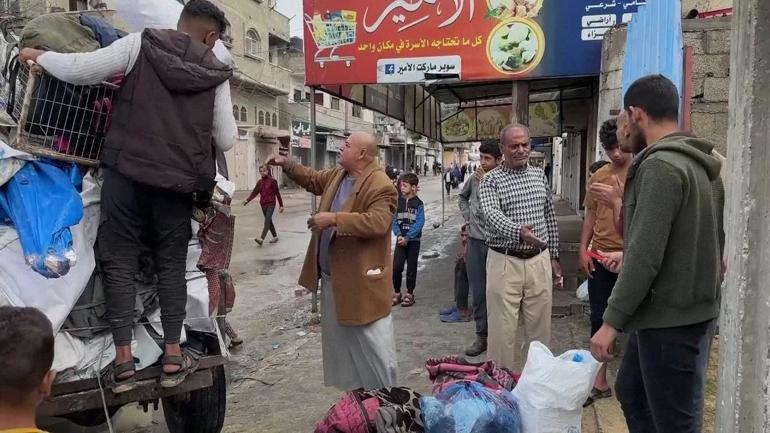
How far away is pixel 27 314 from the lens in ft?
5.63

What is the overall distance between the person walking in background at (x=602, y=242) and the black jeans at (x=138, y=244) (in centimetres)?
254

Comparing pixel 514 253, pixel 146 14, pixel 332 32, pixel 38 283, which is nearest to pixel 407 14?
pixel 332 32

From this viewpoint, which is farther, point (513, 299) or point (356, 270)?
point (513, 299)

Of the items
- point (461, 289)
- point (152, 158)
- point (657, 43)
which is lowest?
point (461, 289)

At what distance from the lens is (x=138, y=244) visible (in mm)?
2773

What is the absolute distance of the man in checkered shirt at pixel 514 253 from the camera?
3.89 m

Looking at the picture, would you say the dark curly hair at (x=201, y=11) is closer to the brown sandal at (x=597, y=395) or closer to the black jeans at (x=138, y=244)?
the black jeans at (x=138, y=244)

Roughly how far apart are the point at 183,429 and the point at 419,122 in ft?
29.2

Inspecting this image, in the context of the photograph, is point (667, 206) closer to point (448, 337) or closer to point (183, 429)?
point (183, 429)

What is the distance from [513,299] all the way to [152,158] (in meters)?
2.44

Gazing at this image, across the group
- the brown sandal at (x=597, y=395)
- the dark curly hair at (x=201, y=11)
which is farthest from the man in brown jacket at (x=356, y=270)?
the brown sandal at (x=597, y=395)

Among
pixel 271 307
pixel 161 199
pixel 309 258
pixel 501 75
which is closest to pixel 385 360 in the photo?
pixel 309 258

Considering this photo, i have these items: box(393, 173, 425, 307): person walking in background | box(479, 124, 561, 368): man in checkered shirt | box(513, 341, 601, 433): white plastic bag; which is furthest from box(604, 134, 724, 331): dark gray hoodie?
box(393, 173, 425, 307): person walking in background

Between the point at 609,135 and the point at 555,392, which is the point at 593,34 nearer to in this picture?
the point at 609,135
